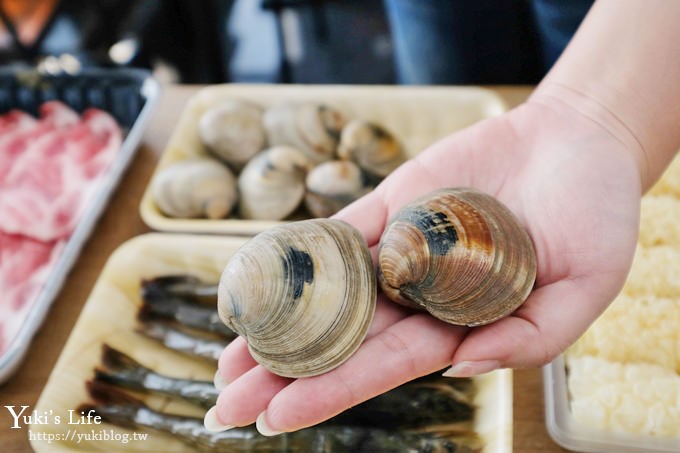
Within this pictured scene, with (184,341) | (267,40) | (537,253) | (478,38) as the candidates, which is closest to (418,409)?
(537,253)

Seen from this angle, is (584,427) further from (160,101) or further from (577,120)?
(160,101)

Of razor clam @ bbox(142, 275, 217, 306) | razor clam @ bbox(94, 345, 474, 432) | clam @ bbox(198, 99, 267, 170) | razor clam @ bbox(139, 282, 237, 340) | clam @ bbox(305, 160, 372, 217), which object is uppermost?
clam @ bbox(198, 99, 267, 170)

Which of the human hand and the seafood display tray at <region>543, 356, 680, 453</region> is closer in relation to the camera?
the human hand

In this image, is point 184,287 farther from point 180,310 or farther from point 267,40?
point 267,40

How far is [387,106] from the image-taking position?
1417 millimetres

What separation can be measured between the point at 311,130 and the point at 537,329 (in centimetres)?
80

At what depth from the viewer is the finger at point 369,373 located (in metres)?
0.65

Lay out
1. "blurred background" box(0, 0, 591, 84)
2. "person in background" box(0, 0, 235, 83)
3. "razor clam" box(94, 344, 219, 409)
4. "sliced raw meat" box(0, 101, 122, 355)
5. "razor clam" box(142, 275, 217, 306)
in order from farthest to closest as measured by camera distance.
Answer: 1. "person in background" box(0, 0, 235, 83)
2. "blurred background" box(0, 0, 591, 84)
3. "sliced raw meat" box(0, 101, 122, 355)
4. "razor clam" box(142, 275, 217, 306)
5. "razor clam" box(94, 344, 219, 409)

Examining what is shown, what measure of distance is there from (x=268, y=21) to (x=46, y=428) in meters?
2.42

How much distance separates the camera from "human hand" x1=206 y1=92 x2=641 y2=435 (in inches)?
26.2

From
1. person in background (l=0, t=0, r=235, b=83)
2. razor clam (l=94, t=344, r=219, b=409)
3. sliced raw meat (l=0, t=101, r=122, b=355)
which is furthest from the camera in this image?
person in background (l=0, t=0, r=235, b=83)

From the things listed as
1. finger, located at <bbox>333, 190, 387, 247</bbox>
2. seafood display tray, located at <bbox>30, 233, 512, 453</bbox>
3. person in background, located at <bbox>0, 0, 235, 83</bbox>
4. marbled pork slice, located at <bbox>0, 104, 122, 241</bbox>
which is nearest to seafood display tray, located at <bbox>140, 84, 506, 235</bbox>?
marbled pork slice, located at <bbox>0, 104, 122, 241</bbox>

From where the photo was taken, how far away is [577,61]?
0.90 m

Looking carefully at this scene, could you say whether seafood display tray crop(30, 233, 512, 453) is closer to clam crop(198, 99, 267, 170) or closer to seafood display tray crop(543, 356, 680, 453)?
seafood display tray crop(543, 356, 680, 453)
